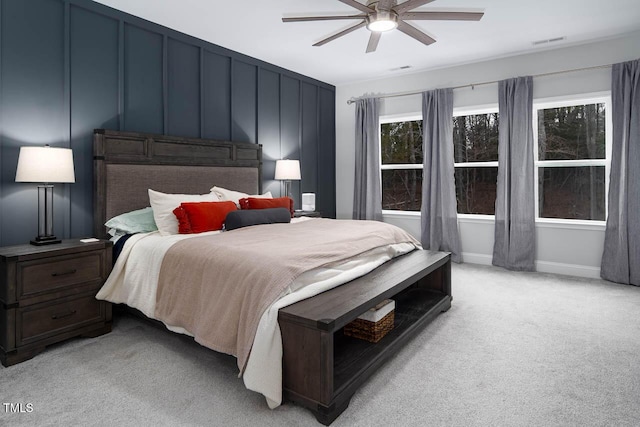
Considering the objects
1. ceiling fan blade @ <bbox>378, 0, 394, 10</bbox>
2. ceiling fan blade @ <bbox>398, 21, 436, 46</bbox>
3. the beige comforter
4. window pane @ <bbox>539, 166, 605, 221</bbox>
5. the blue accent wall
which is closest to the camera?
the beige comforter

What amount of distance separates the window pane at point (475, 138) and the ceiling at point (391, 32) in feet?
2.53

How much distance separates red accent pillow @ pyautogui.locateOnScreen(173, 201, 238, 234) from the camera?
3.23 meters

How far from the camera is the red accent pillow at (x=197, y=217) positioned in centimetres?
323

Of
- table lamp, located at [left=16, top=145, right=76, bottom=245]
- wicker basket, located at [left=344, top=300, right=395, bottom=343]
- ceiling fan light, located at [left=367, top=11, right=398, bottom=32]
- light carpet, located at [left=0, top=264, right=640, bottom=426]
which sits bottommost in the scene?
light carpet, located at [left=0, top=264, right=640, bottom=426]

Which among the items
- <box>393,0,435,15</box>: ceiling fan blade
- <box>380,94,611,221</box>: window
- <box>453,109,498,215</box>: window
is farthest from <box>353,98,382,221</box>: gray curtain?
<box>393,0,435,15</box>: ceiling fan blade

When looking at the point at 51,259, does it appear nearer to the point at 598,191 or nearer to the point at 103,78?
the point at 103,78

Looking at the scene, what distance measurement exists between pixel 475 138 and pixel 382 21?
9.62ft

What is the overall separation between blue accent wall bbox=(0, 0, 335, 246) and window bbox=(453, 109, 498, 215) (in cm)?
263

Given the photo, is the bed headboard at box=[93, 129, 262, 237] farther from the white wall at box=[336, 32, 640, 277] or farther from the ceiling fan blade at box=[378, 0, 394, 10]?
the white wall at box=[336, 32, 640, 277]

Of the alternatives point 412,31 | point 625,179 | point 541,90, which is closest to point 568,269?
point 625,179

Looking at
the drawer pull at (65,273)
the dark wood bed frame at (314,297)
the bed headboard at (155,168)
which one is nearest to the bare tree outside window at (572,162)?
the dark wood bed frame at (314,297)

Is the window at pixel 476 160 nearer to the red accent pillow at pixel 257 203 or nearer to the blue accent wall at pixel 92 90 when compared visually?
the blue accent wall at pixel 92 90

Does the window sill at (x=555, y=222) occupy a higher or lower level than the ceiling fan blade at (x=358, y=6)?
lower

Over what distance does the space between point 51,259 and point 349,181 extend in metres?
→ 4.46
